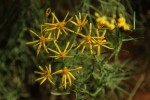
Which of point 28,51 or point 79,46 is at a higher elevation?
point 79,46

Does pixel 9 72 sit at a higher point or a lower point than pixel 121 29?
lower

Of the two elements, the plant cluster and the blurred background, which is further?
the blurred background

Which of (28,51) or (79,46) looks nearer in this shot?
(79,46)

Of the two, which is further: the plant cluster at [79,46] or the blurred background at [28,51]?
the blurred background at [28,51]

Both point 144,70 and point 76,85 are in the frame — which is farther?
point 144,70

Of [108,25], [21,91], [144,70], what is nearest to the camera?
[108,25]

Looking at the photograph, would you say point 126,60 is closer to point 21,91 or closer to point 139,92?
point 139,92

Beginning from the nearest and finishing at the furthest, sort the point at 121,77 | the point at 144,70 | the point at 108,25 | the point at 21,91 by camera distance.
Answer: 1. the point at 108,25
2. the point at 121,77
3. the point at 21,91
4. the point at 144,70

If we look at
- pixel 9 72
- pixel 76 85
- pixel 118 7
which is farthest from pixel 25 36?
pixel 76 85
